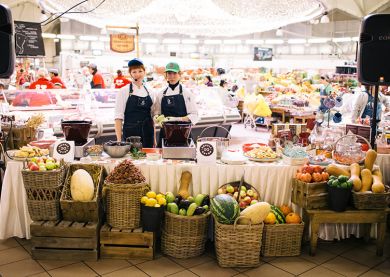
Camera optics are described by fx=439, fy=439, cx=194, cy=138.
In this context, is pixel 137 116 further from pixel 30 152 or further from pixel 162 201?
pixel 162 201

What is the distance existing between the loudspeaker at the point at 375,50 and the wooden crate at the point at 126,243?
2800 millimetres

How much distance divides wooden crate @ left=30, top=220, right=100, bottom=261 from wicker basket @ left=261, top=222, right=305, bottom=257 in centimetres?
152

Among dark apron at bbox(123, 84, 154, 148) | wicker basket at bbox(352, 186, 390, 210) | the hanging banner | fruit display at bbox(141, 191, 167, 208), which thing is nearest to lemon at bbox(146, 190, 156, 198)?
fruit display at bbox(141, 191, 167, 208)

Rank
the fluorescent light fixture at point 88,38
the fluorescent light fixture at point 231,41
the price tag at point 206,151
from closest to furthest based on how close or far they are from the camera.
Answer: the price tag at point 206,151 → the fluorescent light fixture at point 88,38 → the fluorescent light fixture at point 231,41

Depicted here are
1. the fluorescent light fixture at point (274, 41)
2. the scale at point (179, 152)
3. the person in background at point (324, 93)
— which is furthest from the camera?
the fluorescent light fixture at point (274, 41)

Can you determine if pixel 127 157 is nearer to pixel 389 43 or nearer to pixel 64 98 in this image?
pixel 389 43

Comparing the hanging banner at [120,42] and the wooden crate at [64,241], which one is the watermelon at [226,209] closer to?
the wooden crate at [64,241]

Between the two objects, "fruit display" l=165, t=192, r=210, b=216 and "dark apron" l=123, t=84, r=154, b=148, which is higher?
"dark apron" l=123, t=84, r=154, b=148

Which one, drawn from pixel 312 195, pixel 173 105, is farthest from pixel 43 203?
pixel 312 195

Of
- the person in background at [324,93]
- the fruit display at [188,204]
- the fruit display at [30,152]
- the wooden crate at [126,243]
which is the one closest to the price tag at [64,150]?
the fruit display at [30,152]

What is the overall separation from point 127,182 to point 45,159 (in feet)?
2.75

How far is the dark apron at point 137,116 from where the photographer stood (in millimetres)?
5172

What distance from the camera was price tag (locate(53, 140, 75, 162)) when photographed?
167 inches

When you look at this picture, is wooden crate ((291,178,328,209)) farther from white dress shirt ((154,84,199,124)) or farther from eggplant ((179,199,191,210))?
white dress shirt ((154,84,199,124))
